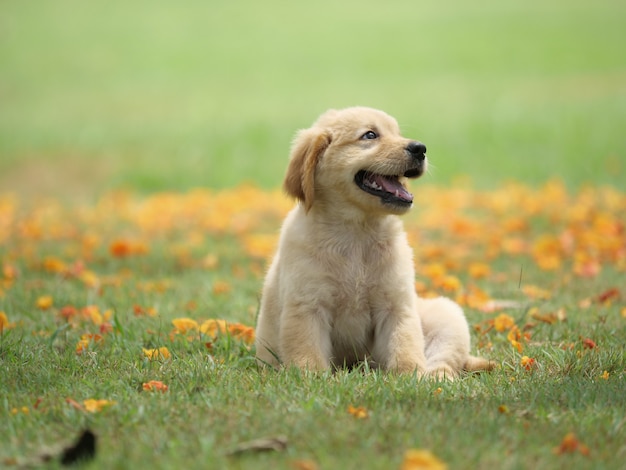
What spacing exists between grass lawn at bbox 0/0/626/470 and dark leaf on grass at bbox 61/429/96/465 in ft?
0.10

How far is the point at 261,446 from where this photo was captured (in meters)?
Answer: 3.09

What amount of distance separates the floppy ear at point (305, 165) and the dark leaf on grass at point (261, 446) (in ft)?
5.88

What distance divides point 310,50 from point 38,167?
445 inches

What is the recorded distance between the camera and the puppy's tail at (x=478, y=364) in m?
4.54

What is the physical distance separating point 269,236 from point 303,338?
15.2 feet

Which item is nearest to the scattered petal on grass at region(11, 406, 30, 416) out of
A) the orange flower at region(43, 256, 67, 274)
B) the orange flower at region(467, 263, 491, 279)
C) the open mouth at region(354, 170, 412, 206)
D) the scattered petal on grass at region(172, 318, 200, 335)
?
the scattered petal on grass at region(172, 318, 200, 335)

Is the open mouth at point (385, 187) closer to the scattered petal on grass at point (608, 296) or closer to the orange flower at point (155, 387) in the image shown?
the orange flower at point (155, 387)

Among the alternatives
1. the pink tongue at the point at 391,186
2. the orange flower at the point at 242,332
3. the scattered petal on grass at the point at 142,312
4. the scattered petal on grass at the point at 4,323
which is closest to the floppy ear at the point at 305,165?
the pink tongue at the point at 391,186

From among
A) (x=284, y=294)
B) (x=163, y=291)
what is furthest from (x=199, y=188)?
(x=284, y=294)

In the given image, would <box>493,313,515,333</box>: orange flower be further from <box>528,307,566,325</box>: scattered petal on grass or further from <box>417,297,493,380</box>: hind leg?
<box>417,297,493,380</box>: hind leg

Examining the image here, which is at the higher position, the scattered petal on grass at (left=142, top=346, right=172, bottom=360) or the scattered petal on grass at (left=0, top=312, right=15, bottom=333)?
the scattered petal on grass at (left=142, top=346, right=172, bottom=360)

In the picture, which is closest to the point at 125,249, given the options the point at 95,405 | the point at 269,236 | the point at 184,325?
the point at 269,236

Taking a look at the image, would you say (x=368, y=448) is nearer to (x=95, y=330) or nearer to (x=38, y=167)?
(x=95, y=330)

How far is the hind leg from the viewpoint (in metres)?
4.56
